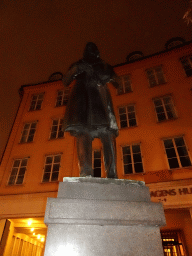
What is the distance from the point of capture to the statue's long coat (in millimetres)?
3180

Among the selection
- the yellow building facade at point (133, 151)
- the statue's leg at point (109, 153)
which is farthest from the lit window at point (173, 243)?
the statue's leg at point (109, 153)

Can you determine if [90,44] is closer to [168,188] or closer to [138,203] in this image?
[138,203]

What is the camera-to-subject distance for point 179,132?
12484mm

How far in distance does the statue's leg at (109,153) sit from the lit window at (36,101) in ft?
51.1

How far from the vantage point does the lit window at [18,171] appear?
1385cm

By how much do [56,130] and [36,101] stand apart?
433 centimetres

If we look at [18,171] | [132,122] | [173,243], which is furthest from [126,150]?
[18,171]

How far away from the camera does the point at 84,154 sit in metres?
2.99

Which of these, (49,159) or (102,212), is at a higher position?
(49,159)

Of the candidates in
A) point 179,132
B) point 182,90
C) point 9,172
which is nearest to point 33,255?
point 9,172

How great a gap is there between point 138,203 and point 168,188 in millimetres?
9531

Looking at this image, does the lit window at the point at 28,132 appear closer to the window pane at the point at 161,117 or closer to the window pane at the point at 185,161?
the window pane at the point at 161,117

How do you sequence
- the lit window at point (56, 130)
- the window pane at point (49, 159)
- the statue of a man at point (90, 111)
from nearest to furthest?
the statue of a man at point (90, 111) < the window pane at point (49, 159) < the lit window at point (56, 130)

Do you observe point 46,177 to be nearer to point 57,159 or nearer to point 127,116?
point 57,159
